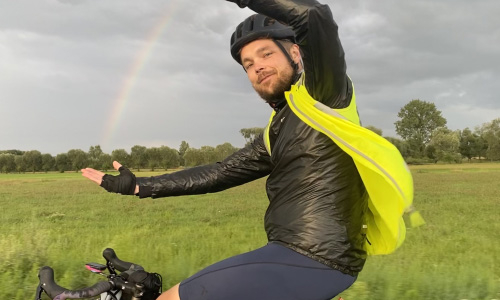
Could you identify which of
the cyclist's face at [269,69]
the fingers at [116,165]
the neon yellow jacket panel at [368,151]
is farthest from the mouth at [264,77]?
the fingers at [116,165]

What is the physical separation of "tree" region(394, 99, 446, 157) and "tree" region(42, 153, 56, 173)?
271 feet

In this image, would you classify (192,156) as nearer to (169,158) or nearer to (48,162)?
(169,158)

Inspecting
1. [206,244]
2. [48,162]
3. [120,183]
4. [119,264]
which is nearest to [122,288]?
[119,264]

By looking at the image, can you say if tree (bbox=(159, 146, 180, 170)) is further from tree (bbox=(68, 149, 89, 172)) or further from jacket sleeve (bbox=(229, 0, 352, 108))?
jacket sleeve (bbox=(229, 0, 352, 108))

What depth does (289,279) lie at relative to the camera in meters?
1.74

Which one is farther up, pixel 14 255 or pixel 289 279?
pixel 289 279

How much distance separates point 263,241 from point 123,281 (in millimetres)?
8022

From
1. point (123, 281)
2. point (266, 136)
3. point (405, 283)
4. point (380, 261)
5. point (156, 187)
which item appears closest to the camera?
point (123, 281)

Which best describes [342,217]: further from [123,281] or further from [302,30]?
[123,281]

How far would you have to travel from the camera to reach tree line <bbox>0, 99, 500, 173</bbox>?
66.1m

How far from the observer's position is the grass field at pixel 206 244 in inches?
213

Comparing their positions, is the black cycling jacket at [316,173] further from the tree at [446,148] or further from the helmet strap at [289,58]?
the tree at [446,148]

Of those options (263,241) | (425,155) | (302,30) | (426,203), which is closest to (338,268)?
(302,30)

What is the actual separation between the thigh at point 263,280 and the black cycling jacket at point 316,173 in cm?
8
